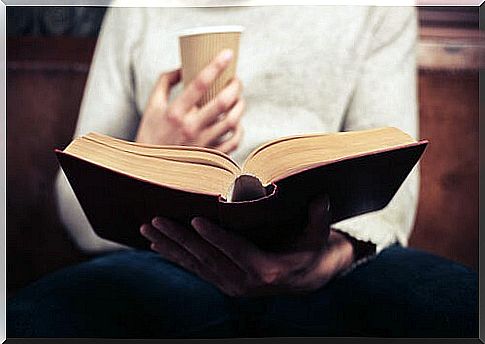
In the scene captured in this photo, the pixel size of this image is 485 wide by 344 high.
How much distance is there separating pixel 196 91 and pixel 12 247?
351 mm

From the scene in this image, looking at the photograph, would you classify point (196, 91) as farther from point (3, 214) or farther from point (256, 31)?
point (3, 214)

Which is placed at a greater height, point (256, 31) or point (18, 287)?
point (256, 31)

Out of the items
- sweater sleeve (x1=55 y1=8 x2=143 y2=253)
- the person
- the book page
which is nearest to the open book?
the book page

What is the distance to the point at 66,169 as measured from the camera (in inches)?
32.0

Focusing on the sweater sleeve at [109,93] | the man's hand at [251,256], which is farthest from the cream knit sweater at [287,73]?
the man's hand at [251,256]

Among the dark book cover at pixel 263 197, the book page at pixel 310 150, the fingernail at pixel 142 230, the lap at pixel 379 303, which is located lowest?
the lap at pixel 379 303

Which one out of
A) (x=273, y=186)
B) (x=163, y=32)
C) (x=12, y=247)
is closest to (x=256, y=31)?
(x=163, y=32)

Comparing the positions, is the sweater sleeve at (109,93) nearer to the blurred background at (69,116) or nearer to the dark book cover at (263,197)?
the blurred background at (69,116)

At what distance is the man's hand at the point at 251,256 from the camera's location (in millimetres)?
866

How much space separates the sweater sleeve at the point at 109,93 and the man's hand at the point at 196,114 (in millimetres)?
34

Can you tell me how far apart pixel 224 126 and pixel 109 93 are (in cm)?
18

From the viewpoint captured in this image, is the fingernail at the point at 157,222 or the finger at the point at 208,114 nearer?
the fingernail at the point at 157,222

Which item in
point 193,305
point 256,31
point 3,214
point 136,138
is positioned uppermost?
point 256,31

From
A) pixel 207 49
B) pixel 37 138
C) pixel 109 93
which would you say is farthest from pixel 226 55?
pixel 37 138
